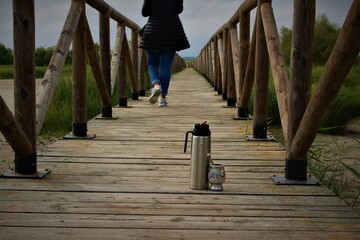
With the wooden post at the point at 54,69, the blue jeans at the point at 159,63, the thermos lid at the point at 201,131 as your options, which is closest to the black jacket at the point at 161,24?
the blue jeans at the point at 159,63

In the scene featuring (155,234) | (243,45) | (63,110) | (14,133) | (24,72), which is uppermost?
(243,45)

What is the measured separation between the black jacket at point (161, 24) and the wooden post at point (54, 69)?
235 centimetres

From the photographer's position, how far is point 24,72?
9.26 ft

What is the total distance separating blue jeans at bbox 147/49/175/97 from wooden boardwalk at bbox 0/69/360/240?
2527 mm

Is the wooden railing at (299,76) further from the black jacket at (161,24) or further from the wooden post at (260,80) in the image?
the black jacket at (161,24)

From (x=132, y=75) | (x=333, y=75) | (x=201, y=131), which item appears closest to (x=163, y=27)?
(x=132, y=75)

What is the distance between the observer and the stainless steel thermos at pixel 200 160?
8.75 ft

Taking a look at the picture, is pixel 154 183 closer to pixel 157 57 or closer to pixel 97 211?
pixel 97 211

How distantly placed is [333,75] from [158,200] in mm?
954

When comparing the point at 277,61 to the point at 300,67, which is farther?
the point at 277,61

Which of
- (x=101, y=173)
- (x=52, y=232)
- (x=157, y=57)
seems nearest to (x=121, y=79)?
(x=157, y=57)

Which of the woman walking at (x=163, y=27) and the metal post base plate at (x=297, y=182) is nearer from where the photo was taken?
the metal post base plate at (x=297, y=182)

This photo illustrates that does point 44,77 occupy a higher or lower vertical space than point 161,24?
lower

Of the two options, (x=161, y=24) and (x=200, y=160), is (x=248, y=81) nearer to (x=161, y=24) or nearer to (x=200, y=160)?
(x=161, y=24)
